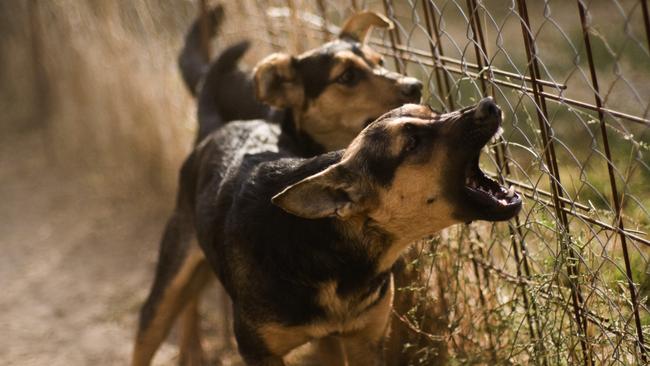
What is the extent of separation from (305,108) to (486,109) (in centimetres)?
199

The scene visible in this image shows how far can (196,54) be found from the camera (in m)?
6.72

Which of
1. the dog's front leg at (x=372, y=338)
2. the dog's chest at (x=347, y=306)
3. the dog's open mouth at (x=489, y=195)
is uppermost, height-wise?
the dog's open mouth at (x=489, y=195)

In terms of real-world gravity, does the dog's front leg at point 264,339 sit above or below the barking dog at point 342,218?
below

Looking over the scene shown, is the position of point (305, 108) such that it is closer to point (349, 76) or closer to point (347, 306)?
point (349, 76)

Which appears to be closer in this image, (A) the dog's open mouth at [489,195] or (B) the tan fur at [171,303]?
(A) the dog's open mouth at [489,195]

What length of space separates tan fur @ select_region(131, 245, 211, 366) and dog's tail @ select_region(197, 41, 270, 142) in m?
1.16

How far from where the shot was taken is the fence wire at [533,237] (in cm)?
383

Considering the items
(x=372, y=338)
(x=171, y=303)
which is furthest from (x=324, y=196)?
(x=171, y=303)

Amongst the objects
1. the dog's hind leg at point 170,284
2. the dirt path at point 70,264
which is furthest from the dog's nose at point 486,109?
the dirt path at point 70,264

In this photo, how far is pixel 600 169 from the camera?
632cm

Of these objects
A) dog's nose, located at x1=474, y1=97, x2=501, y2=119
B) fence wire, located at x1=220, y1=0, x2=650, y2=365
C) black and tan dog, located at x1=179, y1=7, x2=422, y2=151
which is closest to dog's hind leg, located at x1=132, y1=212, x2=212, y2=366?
black and tan dog, located at x1=179, y1=7, x2=422, y2=151

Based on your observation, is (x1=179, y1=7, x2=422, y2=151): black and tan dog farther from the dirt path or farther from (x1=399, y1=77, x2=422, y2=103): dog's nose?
the dirt path

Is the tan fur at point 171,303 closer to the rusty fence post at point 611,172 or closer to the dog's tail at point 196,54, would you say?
the dog's tail at point 196,54

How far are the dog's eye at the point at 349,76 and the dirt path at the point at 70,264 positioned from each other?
2.31m
